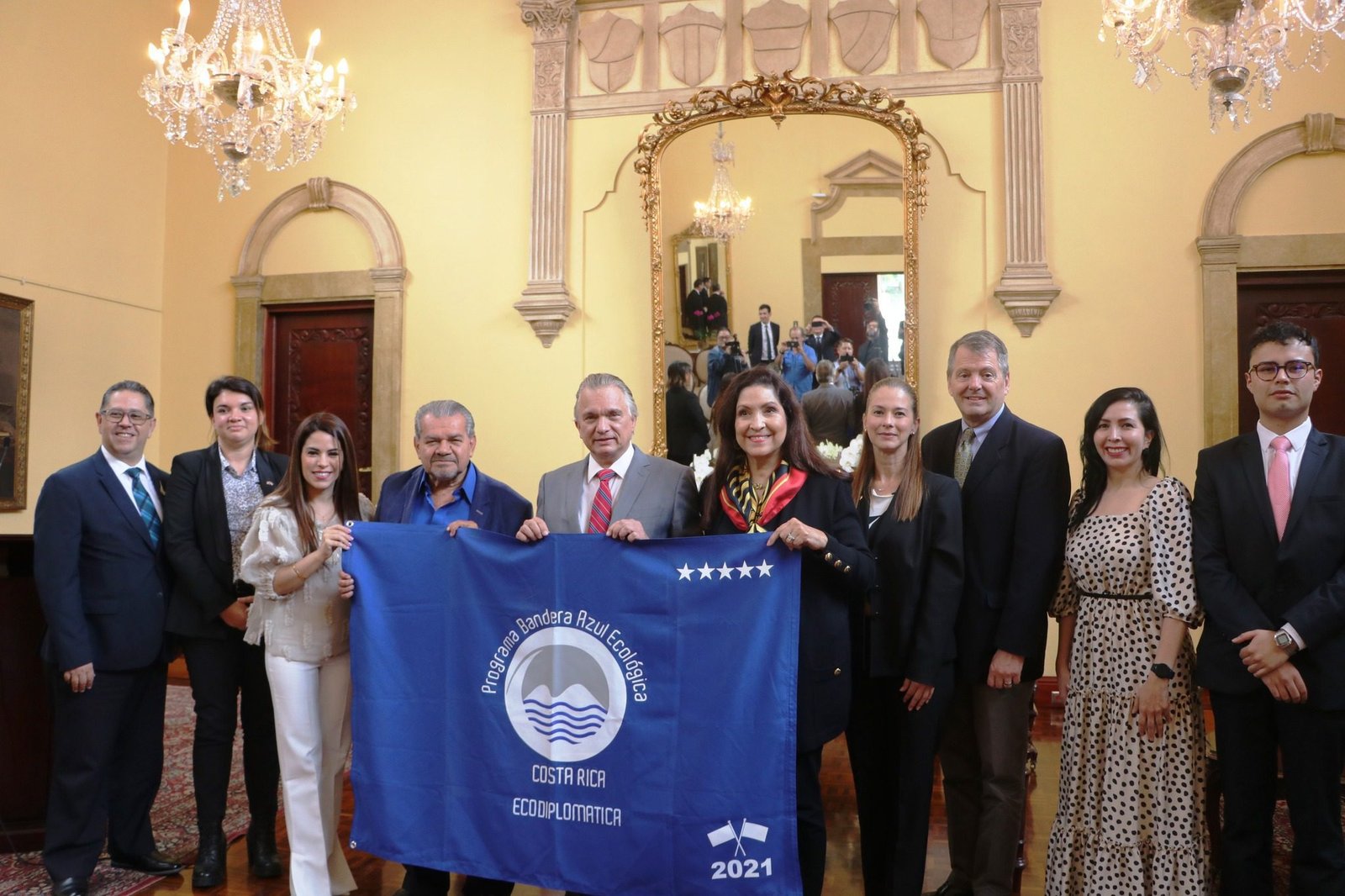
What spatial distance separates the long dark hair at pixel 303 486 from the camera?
3054 mm

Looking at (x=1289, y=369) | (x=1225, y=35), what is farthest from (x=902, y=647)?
(x=1225, y=35)

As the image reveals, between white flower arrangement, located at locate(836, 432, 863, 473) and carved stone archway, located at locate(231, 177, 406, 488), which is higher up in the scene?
carved stone archway, located at locate(231, 177, 406, 488)

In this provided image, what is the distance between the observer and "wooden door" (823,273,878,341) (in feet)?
19.0

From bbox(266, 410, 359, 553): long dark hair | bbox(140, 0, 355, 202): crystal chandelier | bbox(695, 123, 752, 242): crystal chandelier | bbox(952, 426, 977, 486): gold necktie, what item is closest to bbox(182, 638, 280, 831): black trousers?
bbox(266, 410, 359, 553): long dark hair

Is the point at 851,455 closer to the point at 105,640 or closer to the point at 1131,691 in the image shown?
the point at 1131,691

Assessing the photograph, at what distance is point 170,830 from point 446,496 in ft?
6.57

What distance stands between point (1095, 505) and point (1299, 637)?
2.01ft

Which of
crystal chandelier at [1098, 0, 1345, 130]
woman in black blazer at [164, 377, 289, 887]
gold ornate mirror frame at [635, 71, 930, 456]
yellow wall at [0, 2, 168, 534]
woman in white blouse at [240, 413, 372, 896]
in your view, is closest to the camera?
woman in white blouse at [240, 413, 372, 896]

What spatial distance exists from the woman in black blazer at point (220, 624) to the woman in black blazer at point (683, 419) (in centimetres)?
290

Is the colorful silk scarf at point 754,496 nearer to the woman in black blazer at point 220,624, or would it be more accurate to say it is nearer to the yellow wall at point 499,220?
the woman in black blazer at point 220,624

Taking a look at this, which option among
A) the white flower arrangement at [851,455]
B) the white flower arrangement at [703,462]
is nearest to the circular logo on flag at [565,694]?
the white flower arrangement at [851,455]

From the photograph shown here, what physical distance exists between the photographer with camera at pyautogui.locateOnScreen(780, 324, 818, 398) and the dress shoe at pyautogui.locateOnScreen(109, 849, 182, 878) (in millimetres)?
3758

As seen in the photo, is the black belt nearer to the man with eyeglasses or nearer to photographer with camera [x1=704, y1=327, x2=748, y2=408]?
the man with eyeglasses

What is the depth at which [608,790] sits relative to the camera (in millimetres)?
2707
